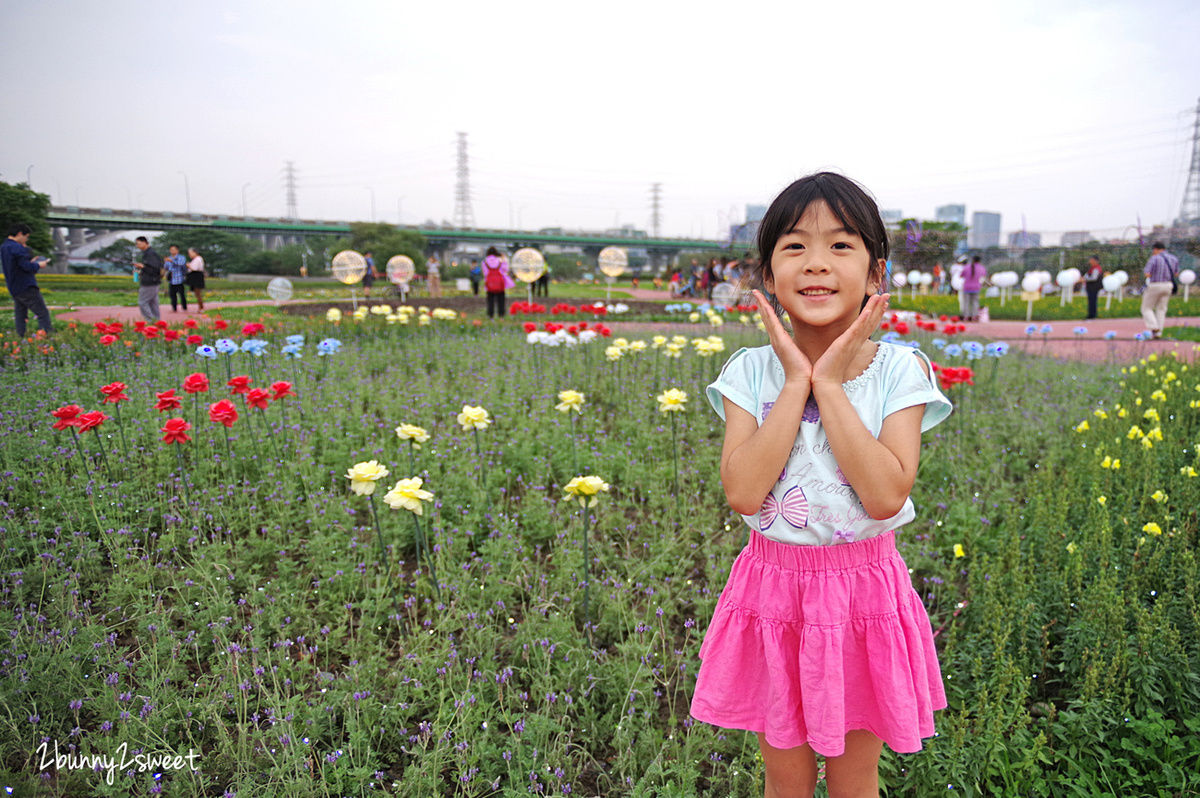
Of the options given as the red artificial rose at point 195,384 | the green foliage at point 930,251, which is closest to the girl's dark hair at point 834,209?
the red artificial rose at point 195,384

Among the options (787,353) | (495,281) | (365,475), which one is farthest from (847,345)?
(495,281)

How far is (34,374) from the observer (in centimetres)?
575

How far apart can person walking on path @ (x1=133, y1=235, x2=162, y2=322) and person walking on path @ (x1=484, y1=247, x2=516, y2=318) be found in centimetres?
560

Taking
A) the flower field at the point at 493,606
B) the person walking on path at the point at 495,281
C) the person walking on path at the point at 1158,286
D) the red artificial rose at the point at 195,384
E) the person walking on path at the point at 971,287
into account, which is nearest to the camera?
the flower field at the point at 493,606

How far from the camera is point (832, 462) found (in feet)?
4.26

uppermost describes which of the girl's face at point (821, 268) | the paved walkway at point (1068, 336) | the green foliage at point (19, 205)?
the green foliage at point (19, 205)

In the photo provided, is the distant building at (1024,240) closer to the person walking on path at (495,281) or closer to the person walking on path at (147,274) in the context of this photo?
the person walking on path at (495,281)

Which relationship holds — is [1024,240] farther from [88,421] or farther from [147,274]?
[88,421]

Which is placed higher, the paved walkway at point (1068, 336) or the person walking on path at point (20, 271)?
the person walking on path at point (20, 271)

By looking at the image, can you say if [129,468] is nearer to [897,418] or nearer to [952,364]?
[897,418]

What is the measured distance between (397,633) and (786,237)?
222 centimetres

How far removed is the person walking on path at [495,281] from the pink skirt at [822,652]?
37.6 ft

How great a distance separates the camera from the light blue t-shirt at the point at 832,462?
4.22 feet

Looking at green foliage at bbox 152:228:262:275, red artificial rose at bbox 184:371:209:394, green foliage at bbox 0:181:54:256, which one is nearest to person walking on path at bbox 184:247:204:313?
green foliage at bbox 0:181:54:256
